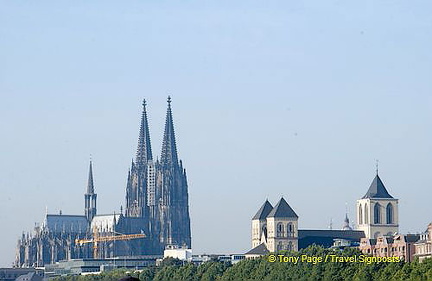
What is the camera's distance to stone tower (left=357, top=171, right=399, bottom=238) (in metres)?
186

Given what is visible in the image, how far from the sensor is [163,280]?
532 ft

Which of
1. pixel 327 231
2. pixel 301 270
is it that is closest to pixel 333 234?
pixel 327 231

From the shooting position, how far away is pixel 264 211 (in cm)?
19762

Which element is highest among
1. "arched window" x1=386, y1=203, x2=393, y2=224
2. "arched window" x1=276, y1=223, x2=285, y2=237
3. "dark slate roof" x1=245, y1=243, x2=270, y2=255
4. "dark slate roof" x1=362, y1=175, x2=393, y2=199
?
"dark slate roof" x1=362, y1=175, x2=393, y2=199

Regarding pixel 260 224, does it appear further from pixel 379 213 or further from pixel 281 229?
pixel 379 213

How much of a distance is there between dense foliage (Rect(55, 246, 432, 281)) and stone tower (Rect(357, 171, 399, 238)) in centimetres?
2736

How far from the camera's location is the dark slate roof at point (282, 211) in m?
190

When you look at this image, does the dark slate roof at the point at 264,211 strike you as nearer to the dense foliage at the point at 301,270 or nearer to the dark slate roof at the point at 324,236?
the dark slate roof at the point at 324,236

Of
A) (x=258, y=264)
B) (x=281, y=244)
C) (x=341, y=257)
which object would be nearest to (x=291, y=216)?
(x=281, y=244)

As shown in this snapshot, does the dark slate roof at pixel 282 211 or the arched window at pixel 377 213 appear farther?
the dark slate roof at pixel 282 211

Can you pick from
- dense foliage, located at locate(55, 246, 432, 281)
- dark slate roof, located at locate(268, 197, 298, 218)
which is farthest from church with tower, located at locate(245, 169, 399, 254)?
dense foliage, located at locate(55, 246, 432, 281)

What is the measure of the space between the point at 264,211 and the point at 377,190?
60.4ft

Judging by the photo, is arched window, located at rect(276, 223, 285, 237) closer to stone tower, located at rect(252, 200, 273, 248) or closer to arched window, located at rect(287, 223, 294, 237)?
arched window, located at rect(287, 223, 294, 237)

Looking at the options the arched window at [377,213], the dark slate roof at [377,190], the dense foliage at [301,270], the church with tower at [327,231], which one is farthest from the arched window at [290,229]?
the dense foliage at [301,270]
